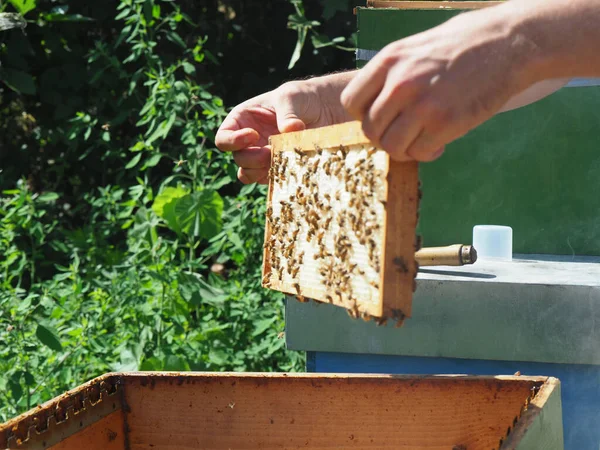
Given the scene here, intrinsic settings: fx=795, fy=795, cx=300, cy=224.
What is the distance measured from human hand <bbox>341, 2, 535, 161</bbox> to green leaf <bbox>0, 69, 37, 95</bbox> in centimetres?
301

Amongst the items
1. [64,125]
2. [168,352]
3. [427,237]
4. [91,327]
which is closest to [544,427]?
[427,237]

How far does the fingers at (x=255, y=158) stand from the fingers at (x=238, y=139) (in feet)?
0.05

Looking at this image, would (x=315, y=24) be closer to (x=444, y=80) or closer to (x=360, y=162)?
(x=360, y=162)

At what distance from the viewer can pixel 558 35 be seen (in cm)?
99

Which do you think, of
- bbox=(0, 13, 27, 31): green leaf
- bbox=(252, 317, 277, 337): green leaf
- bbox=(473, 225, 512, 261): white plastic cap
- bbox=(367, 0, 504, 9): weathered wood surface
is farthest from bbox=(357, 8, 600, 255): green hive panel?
bbox=(0, 13, 27, 31): green leaf

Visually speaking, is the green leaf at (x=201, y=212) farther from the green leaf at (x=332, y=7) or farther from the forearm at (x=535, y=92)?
the forearm at (x=535, y=92)

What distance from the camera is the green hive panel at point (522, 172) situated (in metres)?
2.02

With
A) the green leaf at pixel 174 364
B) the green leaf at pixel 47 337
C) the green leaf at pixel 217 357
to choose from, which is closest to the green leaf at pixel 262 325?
the green leaf at pixel 217 357

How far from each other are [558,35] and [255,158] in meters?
0.79

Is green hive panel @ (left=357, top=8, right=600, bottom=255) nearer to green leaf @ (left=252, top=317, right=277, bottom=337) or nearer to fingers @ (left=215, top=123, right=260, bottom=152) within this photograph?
fingers @ (left=215, top=123, right=260, bottom=152)

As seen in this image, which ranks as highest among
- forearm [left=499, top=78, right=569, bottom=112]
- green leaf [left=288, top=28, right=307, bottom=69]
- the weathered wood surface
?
green leaf [left=288, top=28, right=307, bottom=69]

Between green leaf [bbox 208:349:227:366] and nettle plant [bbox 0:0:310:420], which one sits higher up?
nettle plant [bbox 0:0:310:420]

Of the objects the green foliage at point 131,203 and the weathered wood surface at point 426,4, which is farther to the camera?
the green foliage at point 131,203

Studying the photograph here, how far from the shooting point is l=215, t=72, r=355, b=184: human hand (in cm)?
165
